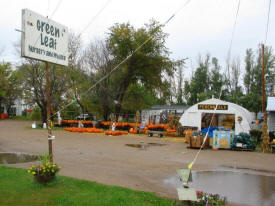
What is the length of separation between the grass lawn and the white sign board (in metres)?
3.52

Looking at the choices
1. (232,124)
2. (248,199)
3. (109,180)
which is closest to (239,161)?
(248,199)

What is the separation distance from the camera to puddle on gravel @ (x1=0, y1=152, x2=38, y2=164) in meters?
12.2

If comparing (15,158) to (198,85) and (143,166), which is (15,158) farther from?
(198,85)

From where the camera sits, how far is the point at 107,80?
1415 inches

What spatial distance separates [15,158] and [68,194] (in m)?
7.54

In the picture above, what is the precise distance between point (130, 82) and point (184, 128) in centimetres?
1395

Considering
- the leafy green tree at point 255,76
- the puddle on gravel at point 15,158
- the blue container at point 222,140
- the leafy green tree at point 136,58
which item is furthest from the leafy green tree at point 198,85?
the puddle on gravel at point 15,158

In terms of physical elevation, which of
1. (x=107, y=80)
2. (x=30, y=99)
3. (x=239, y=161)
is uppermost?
(x=107, y=80)

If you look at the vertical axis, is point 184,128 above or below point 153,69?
below

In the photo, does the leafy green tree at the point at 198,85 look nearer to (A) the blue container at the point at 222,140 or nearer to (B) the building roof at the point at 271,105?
(B) the building roof at the point at 271,105

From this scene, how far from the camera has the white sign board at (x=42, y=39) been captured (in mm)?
7684

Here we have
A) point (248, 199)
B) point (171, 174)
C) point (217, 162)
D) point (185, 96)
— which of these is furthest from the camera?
point (185, 96)

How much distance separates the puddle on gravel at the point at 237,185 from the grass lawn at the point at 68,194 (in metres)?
2.03

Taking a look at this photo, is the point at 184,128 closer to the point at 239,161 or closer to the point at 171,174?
the point at 239,161
